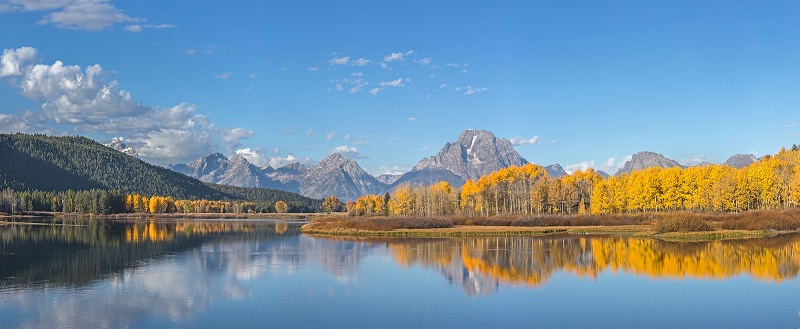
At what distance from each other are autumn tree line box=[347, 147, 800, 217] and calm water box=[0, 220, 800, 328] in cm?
4503

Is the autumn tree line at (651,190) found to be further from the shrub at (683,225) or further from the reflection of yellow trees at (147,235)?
the reflection of yellow trees at (147,235)

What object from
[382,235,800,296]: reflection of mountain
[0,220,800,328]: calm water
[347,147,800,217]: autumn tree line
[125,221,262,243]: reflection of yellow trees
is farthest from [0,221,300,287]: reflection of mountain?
[347,147,800,217]: autumn tree line

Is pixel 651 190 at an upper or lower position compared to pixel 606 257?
upper

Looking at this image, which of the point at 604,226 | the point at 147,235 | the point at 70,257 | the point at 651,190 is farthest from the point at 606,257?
the point at 147,235

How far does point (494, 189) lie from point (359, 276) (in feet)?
361

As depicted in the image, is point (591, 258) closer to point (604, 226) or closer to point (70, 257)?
point (604, 226)

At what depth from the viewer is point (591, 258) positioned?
2243 inches

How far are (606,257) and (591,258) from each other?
1783mm

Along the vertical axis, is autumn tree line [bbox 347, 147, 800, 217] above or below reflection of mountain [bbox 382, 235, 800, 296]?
above

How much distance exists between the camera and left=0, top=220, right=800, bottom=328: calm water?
98.5 ft

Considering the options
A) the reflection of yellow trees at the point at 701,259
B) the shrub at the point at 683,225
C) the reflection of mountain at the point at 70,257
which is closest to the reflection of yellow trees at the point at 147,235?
the reflection of mountain at the point at 70,257

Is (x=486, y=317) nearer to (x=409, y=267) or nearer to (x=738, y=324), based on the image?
(x=738, y=324)

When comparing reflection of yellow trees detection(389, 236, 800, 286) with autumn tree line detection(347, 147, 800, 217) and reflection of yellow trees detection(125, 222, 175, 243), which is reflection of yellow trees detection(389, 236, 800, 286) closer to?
reflection of yellow trees detection(125, 222, 175, 243)

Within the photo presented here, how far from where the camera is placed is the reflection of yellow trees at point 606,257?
153ft
